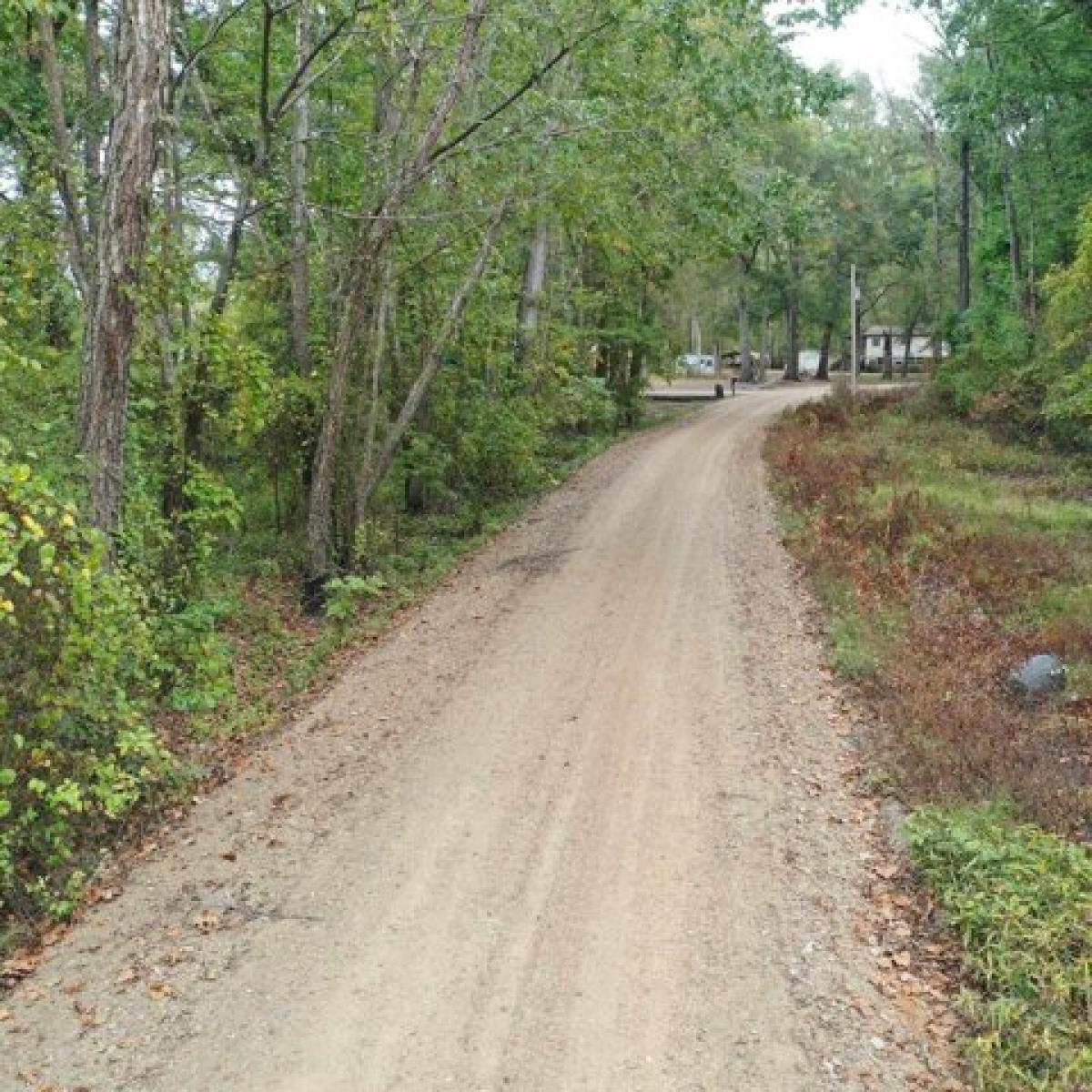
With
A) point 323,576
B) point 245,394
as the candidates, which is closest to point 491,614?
point 323,576

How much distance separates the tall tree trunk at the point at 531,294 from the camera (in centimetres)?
1998

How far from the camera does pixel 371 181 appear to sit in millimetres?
12320

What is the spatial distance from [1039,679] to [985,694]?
69 cm

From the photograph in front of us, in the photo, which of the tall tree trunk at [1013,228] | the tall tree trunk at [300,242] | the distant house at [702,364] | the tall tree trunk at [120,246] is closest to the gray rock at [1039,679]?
the tall tree trunk at [120,246]

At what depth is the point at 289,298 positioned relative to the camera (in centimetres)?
1364

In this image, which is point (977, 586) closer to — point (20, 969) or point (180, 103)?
point (20, 969)

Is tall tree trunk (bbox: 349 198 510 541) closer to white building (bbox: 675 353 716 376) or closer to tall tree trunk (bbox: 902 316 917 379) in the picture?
tall tree trunk (bbox: 902 316 917 379)

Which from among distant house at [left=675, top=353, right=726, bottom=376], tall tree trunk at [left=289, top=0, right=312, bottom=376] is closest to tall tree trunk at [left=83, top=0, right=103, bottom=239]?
tall tree trunk at [left=289, top=0, right=312, bottom=376]

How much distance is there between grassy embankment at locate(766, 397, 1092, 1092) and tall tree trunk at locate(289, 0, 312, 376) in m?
7.33

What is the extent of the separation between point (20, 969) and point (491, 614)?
694cm

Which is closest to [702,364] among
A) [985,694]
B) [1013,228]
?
[1013,228]

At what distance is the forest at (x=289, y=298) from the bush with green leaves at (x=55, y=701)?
0.02m

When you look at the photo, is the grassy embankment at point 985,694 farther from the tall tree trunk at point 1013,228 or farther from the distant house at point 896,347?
the distant house at point 896,347

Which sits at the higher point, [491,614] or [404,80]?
[404,80]
